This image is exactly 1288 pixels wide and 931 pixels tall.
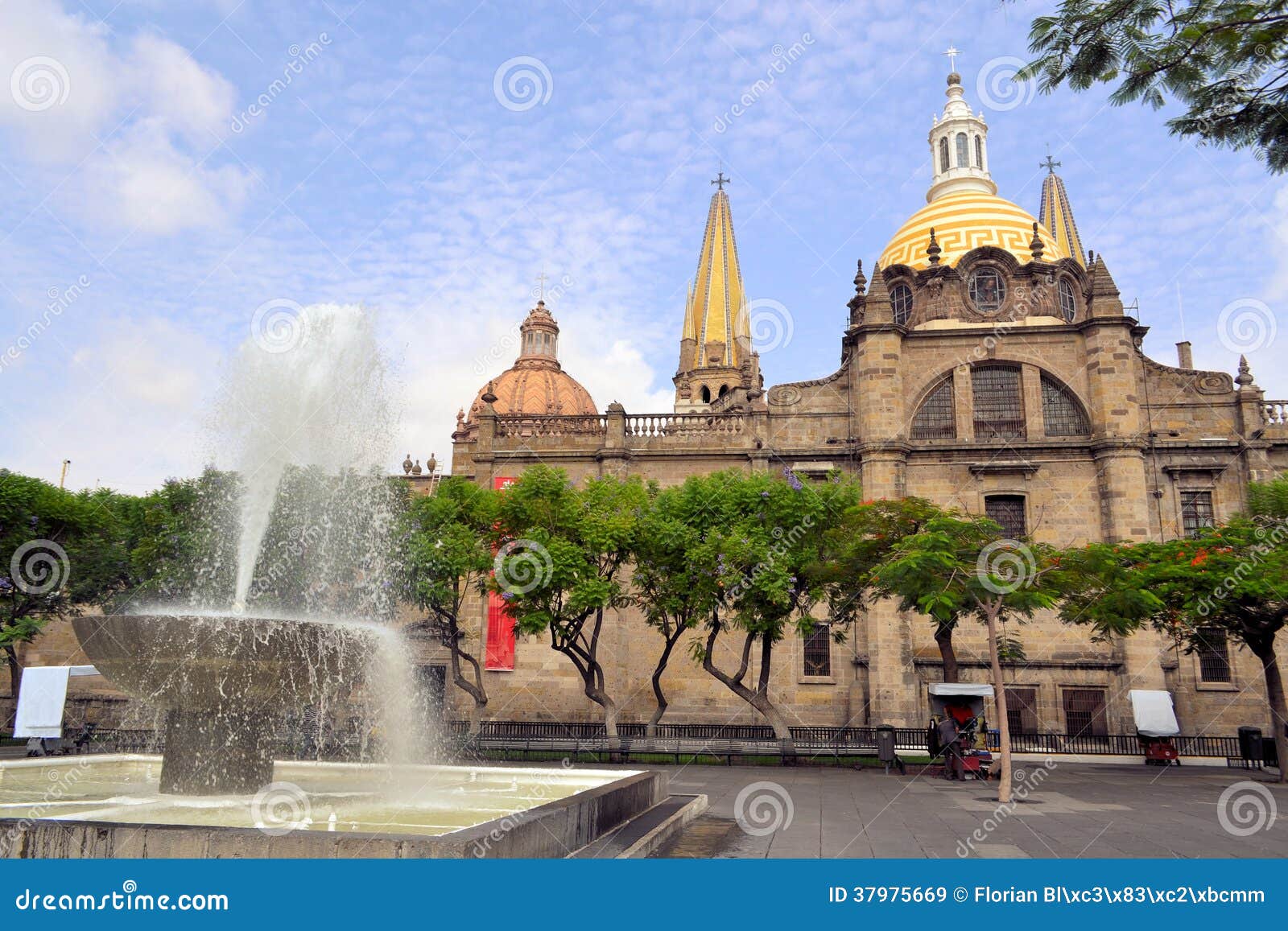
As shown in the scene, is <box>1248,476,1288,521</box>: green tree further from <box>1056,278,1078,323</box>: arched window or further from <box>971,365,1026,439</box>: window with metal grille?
<box>1056,278,1078,323</box>: arched window

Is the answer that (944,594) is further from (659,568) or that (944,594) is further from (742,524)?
(659,568)

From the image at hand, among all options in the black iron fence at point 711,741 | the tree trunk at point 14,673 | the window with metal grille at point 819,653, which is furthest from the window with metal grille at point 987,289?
the tree trunk at point 14,673

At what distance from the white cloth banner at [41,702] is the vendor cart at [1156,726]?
90.0ft

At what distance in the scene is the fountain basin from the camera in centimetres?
534

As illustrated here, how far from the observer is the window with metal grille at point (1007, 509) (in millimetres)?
30188

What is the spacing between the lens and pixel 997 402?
103ft

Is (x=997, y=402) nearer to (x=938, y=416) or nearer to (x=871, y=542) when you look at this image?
(x=938, y=416)

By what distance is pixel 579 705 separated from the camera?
30.0 meters

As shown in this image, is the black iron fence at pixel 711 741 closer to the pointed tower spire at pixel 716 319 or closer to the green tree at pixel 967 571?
the green tree at pixel 967 571

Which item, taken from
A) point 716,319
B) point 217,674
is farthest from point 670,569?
point 716,319

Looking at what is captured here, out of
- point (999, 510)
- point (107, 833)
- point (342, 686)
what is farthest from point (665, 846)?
point (999, 510)

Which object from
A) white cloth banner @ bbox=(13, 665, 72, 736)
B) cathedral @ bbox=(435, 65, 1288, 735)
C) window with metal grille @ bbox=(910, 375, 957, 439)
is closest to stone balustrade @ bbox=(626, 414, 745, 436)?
cathedral @ bbox=(435, 65, 1288, 735)

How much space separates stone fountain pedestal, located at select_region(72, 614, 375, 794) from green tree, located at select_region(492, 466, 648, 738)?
12172mm

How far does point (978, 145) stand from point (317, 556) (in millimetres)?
36514
